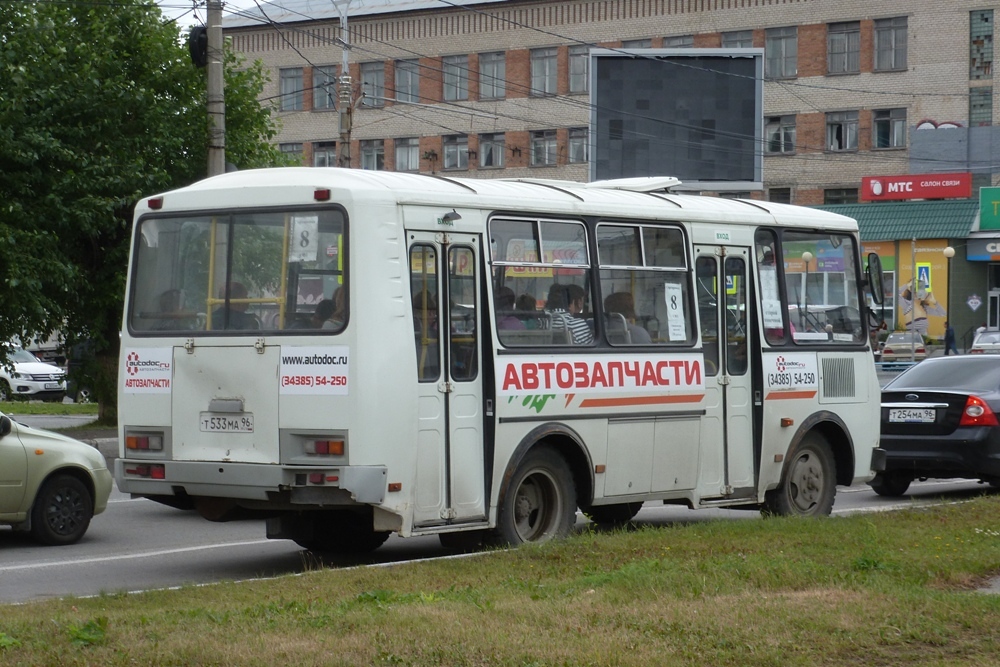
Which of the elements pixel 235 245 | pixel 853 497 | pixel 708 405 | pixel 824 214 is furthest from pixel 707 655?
pixel 853 497

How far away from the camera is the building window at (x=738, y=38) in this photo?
61.2 m

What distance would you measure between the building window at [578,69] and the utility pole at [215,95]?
4488 cm

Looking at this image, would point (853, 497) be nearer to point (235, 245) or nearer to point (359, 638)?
point (235, 245)

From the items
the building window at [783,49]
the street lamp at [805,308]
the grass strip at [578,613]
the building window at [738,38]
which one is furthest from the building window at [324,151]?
the grass strip at [578,613]

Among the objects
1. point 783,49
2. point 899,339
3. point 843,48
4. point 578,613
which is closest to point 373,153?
point 783,49

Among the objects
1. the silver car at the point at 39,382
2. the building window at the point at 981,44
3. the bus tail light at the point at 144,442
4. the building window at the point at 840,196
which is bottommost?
the silver car at the point at 39,382

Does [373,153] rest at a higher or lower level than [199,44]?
higher

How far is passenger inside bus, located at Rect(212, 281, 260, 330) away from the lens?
1040 centimetres

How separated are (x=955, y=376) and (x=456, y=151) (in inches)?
2003

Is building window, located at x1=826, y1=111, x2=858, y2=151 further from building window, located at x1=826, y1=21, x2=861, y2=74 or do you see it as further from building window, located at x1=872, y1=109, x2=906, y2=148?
building window, located at x1=826, y1=21, x2=861, y2=74

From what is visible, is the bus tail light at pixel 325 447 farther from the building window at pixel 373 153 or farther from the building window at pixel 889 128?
the building window at pixel 373 153

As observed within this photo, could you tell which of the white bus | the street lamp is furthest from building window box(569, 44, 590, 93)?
the white bus

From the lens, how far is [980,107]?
57.6m

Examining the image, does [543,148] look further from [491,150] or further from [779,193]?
[779,193]
